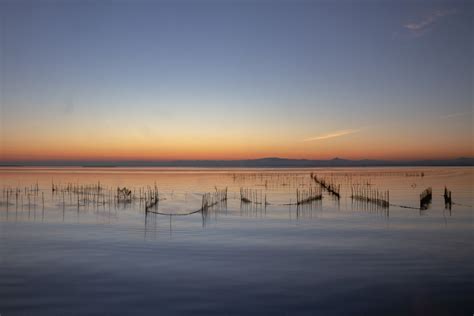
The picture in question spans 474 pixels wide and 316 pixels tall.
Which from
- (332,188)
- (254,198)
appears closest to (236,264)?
(254,198)

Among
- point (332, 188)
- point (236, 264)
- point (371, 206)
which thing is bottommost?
point (236, 264)

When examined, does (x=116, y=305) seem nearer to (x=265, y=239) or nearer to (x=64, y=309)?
(x=64, y=309)

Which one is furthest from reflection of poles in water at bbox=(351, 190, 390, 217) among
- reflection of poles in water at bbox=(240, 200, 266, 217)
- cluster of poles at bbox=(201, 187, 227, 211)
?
cluster of poles at bbox=(201, 187, 227, 211)

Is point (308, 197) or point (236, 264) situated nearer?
→ point (236, 264)

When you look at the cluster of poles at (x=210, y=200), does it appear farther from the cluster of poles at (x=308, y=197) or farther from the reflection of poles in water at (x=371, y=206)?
the reflection of poles in water at (x=371, y=206)

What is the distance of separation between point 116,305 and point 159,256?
3247mm

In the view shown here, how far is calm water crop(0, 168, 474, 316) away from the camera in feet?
22.0

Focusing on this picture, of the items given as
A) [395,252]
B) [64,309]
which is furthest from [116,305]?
[395,252]

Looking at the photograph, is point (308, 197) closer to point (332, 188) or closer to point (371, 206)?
point (371, 206)

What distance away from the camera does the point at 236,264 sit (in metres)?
9.13

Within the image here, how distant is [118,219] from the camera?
53.2 feet

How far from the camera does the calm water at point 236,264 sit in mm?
6711

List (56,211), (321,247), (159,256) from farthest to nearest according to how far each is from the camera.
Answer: (56,211) < (321,247) < (159,256)

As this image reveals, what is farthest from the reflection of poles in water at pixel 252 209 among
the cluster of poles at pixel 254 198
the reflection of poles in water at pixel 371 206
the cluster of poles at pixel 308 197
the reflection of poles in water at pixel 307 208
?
the reflection of poles in water at pixel 371 206
